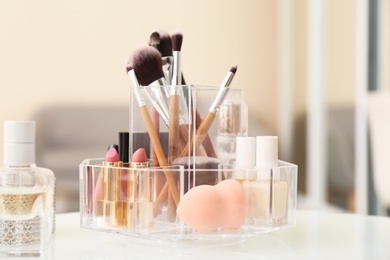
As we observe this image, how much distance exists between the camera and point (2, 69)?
253 centimetres

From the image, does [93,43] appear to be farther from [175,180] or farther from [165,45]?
[175,180]

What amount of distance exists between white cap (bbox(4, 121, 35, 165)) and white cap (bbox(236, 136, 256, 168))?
22 cm

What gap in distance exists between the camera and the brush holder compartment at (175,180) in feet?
1.90

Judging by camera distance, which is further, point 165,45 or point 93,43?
point 93,43

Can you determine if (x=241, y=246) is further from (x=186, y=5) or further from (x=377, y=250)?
(x=186, y=5)

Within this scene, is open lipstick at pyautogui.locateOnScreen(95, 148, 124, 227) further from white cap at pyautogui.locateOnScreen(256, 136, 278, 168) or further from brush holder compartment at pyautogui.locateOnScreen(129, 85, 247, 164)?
white cap at pyautogui.locateOnScreen(256, 136, 278, 168)

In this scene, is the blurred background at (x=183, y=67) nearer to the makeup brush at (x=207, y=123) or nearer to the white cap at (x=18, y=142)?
the makeup brush at (x=207, y=123)

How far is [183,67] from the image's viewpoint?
8.73 feet

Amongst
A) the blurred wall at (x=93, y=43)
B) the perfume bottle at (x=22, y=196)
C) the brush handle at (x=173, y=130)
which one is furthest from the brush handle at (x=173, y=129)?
the blurred wall at (x=93, y=43)

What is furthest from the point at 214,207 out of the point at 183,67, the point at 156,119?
the point at 183,67

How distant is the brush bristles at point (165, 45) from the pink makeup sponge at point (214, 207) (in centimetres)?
18

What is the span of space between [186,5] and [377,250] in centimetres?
225

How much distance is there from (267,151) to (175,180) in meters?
0.10

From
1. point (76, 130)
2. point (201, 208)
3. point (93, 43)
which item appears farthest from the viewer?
point (76, 130)
